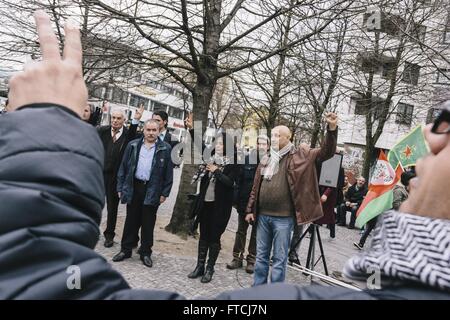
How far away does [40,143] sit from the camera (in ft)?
2.28

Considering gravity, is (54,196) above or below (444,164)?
below

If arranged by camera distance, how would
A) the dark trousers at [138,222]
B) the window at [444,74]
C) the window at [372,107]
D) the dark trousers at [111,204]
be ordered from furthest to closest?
the window at [372,107]
the window at [444,74]
the dark trousers at [111,204]
the dark trousers at [138,222]

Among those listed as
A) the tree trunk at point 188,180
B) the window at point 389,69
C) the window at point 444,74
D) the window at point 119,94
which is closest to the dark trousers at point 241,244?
the tree trunk at point 188,180

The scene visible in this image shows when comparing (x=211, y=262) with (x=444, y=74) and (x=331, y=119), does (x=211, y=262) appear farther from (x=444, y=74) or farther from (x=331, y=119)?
(x=444, y=74)

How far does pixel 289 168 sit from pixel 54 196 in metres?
4.05

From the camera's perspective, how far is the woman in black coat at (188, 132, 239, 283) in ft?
17.0

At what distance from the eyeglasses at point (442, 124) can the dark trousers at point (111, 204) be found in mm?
5607

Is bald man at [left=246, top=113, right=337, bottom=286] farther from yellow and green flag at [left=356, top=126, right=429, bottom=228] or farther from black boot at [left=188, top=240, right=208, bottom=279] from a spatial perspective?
yellow and green flag at [left=356, top=126, right=429, bottom=228]

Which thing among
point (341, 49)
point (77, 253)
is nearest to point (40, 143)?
point (77, 253)

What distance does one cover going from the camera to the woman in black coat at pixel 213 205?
17.0 feet

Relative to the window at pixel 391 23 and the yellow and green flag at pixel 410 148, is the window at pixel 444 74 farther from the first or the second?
the yellow and green flag at pixel 410 148
